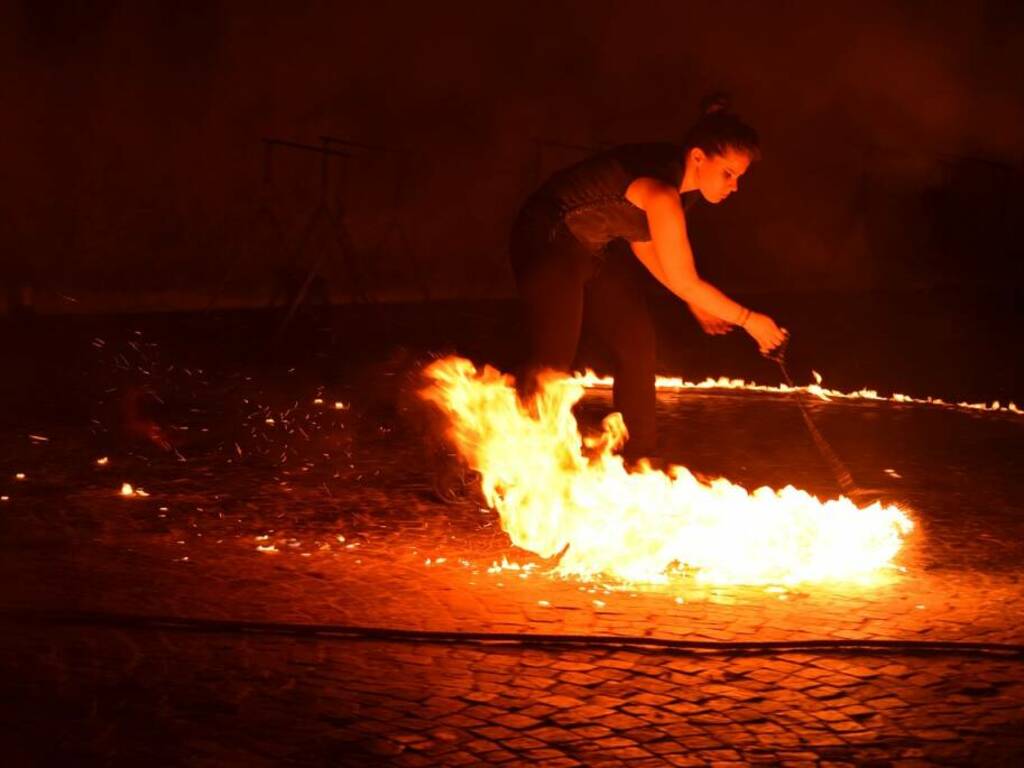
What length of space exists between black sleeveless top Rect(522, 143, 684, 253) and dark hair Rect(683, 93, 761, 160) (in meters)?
0.15

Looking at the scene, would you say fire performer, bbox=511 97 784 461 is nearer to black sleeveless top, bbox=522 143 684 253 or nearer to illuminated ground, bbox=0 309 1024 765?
black sleeveless top, bbox=522 143 684 253

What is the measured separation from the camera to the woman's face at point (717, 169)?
6.18m

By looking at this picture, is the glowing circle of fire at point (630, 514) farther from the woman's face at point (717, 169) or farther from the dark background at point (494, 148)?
the dark background at point (494, 148)

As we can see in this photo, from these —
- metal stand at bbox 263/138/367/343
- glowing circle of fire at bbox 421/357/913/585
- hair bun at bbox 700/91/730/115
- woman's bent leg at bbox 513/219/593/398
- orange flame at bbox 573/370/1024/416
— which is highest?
metal stand at bbox 263/138/367/343

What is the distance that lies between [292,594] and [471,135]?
12479 millimetres

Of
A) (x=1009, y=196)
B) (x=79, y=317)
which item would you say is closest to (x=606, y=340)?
(x=79, y=317)

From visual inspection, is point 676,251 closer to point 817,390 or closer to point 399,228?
point 817,390

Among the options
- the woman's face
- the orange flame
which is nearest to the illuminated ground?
the woman's face

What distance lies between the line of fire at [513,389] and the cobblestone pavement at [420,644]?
19 mm

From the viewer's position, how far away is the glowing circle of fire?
219 inches

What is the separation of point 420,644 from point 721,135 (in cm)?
250

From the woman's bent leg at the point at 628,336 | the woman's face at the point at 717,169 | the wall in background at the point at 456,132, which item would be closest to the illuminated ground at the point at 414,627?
the woman's bent leg at the point at 628,336

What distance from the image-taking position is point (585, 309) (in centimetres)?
694

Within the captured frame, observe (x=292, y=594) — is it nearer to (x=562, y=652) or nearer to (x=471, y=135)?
(x=562, y=652)
